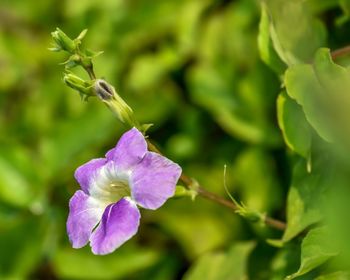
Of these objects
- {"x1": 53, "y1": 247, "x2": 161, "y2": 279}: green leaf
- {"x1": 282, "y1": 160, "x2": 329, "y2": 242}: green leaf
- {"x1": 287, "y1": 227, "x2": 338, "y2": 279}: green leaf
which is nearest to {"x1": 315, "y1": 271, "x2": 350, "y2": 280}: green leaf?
{"x1": 287, "y1": 227, "x2": 338, "y2": 279}: green leaf

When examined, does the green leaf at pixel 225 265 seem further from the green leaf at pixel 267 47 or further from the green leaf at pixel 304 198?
the green leaf at pixel 267 47

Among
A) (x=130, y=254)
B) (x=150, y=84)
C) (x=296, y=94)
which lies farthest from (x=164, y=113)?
(x=296, y=94)

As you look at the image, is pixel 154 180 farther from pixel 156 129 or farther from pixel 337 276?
pixel 156 129

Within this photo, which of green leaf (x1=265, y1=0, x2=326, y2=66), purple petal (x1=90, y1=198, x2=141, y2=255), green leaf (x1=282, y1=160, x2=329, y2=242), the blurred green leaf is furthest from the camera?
the blurred green leaf

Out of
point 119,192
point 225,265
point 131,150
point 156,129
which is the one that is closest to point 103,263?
point 156,129

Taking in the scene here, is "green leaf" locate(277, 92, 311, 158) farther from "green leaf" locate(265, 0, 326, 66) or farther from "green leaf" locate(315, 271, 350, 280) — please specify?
"green leaf" locate(315, 271, 350, 280)

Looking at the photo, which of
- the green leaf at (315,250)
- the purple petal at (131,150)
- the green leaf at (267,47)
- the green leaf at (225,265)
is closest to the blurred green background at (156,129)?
the green leaf at (225,265)

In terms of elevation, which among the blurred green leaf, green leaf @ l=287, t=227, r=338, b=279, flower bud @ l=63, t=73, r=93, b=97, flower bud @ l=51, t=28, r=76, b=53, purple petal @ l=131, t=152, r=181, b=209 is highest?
flower bud @ l=51, t=28, r=76, b=53
